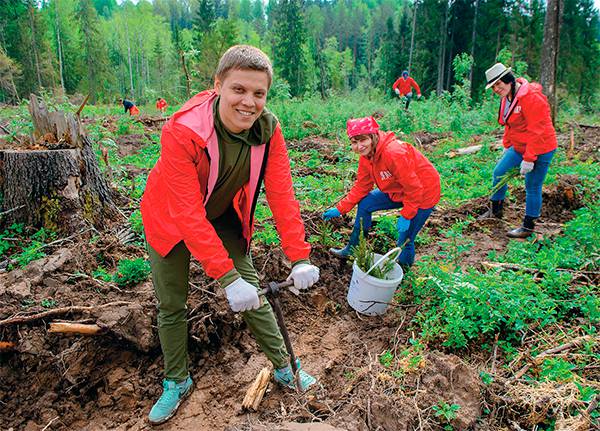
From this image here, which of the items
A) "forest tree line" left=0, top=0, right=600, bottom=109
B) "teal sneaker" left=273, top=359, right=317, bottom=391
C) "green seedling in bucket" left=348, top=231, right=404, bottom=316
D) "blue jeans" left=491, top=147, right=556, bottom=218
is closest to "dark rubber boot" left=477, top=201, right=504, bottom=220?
"blue jeans" left=491, top=147, right=556, bottom=218

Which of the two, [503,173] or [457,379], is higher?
[503,173]

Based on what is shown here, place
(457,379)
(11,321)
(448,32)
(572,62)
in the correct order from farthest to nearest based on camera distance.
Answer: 1. (448,32)
2. (572,62)
3. (11,321)
4. (457,379)

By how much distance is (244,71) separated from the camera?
72.5 inches

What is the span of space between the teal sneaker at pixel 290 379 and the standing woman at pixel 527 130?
10.8ft

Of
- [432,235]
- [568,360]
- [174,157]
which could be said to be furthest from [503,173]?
[174,157]

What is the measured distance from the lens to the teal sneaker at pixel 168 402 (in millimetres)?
2346

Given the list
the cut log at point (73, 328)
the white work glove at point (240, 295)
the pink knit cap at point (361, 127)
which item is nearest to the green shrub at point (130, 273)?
the cut log at point (73, 328)

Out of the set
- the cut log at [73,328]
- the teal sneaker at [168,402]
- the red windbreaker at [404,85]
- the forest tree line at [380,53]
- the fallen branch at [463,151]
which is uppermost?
the forest tree line at [380,53]

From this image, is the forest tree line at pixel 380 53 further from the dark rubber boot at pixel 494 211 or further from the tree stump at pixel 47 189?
the dark rubber boot at pixel 494 211

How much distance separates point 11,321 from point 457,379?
290 centimetres

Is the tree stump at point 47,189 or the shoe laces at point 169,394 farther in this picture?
the tree stump at point 47,189

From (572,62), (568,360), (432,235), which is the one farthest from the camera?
(572,62)

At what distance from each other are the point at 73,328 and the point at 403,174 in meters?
2.79

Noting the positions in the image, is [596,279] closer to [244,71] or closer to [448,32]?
[244,71]
